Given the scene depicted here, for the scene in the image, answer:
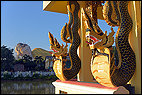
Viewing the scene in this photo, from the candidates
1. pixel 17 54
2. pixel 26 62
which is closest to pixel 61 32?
pixel 26 62

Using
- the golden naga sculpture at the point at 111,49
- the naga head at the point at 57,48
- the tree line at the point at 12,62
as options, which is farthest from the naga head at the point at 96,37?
the tree line at the point at 12,62

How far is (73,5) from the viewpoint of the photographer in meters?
2.95

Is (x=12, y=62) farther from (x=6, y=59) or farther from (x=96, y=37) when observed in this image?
(x=96, y=37)

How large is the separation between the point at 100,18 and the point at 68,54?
57.6 inches

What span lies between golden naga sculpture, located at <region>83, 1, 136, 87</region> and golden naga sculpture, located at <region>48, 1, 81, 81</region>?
873 millimetres

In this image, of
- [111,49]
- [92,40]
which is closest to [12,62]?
[92,40]

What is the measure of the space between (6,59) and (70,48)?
8.50m

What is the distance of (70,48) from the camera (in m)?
2.76

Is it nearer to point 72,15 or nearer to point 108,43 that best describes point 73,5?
point 72,15

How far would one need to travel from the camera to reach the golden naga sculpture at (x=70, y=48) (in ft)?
8.65

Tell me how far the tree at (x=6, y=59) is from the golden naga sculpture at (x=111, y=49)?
9.05 meters

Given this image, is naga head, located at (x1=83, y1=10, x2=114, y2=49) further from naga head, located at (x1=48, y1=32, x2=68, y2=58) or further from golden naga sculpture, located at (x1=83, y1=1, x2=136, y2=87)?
naga head, located at (x1=48, y1=32, x2=68, y2=58)

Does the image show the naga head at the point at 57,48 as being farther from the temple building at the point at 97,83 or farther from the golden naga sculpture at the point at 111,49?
the golden naga sculpture at the point at 111,49

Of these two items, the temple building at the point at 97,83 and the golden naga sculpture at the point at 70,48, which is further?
the golden naga sculpture at the point at 70,48
